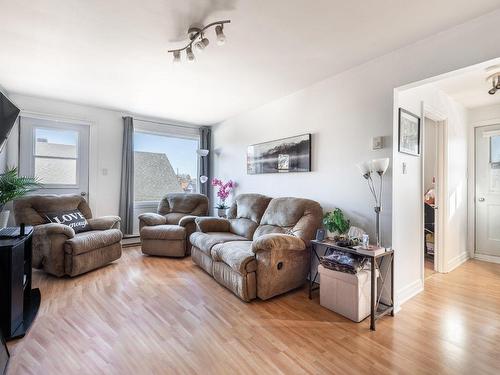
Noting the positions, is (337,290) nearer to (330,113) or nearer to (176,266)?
(330,113)

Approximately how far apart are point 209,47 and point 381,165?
6.21 ft

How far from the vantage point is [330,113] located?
2.92m

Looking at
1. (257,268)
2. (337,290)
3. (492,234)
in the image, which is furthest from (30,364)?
(492,234)

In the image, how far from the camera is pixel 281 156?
3572 mm

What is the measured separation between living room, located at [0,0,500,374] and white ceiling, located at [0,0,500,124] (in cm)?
2

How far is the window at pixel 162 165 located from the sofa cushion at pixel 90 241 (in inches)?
52.6

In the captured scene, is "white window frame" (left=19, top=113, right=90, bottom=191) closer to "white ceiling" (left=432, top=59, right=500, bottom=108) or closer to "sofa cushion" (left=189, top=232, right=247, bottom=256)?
"sofa cushion" (left=189, top=232, right=247, bottom=256)

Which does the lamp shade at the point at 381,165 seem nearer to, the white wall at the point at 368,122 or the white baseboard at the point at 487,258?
the white wall at the point at 368,122

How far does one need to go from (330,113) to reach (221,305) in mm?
2391

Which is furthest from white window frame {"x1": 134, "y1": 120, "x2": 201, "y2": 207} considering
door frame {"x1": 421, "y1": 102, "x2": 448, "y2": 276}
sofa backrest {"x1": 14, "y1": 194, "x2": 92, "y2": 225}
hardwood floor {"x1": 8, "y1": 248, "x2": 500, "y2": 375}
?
door frame {"x1": 421, "y1": 102, "x2": 448, "y2": 276}

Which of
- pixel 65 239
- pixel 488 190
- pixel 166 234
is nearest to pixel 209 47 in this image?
pixel 166 234

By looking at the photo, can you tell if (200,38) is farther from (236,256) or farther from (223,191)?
(223,191)

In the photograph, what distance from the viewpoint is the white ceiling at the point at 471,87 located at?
104 inches

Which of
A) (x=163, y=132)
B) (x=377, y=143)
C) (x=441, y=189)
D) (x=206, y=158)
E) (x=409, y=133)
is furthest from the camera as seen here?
(x=206, y=158)
